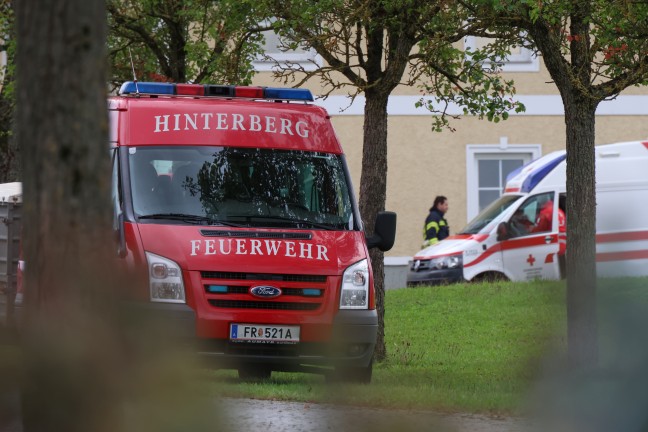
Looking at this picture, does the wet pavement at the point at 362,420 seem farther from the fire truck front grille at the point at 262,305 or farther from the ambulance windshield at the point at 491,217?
the ambulance windshield at the point at 491,217

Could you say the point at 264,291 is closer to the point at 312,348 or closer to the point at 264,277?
the point at 264,277

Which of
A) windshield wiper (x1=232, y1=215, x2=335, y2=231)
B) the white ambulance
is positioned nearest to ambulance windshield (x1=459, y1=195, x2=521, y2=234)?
the white ambulance

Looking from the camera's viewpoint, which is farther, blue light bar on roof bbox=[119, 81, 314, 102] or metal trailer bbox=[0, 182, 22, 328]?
metal trailer bbox=[0, 182, 22, 328]

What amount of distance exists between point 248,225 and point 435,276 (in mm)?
12001

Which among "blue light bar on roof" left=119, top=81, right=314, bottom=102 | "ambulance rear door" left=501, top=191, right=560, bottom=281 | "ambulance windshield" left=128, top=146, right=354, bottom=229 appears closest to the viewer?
"ambulance windshield" left=128, top=146, right=354, bottom=229

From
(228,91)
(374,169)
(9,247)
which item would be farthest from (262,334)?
(9,247)

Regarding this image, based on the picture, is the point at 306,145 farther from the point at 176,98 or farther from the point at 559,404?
the point at 559,404

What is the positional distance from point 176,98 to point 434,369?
3.69 meters

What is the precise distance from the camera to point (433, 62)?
13.7 metres

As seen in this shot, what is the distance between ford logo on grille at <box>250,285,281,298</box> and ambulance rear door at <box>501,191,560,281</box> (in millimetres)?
11616

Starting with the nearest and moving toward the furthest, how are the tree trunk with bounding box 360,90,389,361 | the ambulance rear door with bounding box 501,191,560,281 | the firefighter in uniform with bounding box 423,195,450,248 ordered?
the tree trunk with bounding box 360,90,389,361
the ambulance rear door with bounding box 501,191,560,281
the firefighter in uniform with bounding box 423,195,450,248

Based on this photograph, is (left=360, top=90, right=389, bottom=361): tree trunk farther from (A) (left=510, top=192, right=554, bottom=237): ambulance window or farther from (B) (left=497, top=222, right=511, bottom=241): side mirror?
(A) (left=510, top=192, right=554, bottom=237): ambulance window

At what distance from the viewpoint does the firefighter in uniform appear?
23797 millimetres

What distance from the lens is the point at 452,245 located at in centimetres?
2172
